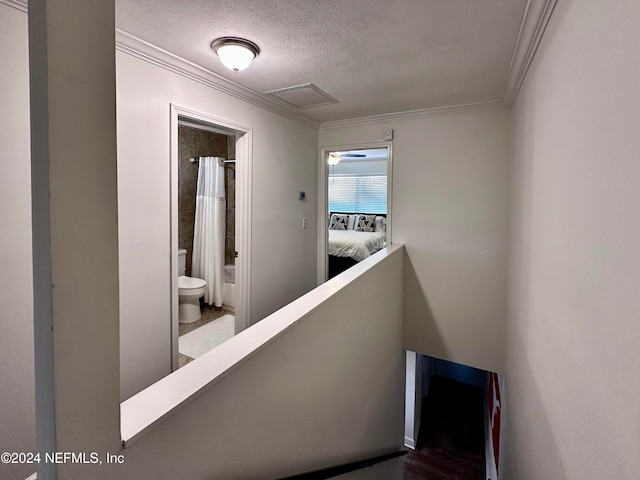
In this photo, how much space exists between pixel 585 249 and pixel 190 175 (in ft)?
14.4

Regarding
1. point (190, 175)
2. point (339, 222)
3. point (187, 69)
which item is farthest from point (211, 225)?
point (339, 222)

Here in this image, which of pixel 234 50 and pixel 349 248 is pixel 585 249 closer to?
pixel 234 50

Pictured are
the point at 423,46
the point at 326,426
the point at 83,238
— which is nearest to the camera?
the point at 83,238

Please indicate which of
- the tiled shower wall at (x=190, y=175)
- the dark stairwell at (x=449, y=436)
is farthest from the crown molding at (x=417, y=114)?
the dark stairwell at (x=449, y=436)

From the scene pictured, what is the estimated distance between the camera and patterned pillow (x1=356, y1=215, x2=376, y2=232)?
7214 millimetres

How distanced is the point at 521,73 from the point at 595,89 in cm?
146

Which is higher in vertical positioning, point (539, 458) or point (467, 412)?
point (539, 458)

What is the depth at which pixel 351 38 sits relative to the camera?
1839 mm

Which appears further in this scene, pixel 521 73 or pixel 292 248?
pixel 292 248

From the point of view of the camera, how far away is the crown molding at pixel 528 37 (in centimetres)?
145

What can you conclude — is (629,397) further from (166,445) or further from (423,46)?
(423,46)

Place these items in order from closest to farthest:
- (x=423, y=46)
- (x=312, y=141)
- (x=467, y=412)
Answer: (x=423, y=46) < (x=312, y=141) < (x=467, y=412)

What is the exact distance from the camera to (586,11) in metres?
0.98

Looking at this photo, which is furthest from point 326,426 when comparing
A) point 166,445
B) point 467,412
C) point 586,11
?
point 467,412
